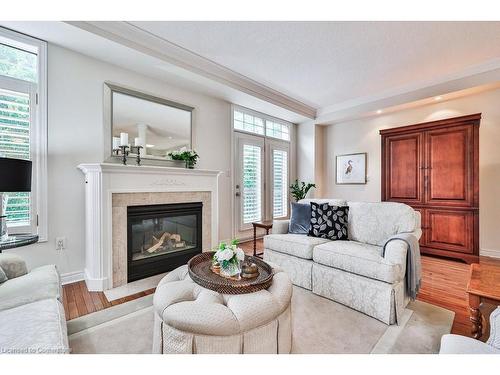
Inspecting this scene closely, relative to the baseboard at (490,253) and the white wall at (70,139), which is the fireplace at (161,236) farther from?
the baseboard at (490,253)

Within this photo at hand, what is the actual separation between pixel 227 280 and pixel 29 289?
1193 millimetres

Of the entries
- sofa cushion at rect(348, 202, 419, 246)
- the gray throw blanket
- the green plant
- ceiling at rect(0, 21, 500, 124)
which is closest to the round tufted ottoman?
A: the gray throw blanket

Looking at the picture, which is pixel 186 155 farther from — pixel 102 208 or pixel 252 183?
pixel 252 183

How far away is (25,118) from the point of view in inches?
90.7

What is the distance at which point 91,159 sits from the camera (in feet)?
8.74

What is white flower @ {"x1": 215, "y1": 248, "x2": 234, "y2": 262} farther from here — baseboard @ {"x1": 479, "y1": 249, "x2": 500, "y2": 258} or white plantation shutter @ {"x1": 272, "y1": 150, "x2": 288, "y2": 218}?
→ baseboard @ {"x1": 479, "y1": 249, "x2": 500, "y2": 258}

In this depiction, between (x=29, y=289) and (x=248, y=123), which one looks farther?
(x=248, y=123)

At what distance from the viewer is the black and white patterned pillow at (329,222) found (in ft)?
8.64

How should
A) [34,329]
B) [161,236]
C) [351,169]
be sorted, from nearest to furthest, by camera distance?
[34,329] → [161,236] → [351,169]

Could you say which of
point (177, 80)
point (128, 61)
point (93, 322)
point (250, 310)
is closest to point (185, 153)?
point (177, 80)

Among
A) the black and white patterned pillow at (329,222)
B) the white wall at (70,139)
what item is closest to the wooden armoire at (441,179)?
the black and white patterned pillow at (329,222)

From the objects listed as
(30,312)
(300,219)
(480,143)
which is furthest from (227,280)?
(480,143)

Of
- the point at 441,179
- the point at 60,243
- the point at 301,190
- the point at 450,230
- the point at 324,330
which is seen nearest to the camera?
the point at 324,330

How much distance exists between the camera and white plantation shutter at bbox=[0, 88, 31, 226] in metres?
2.22
